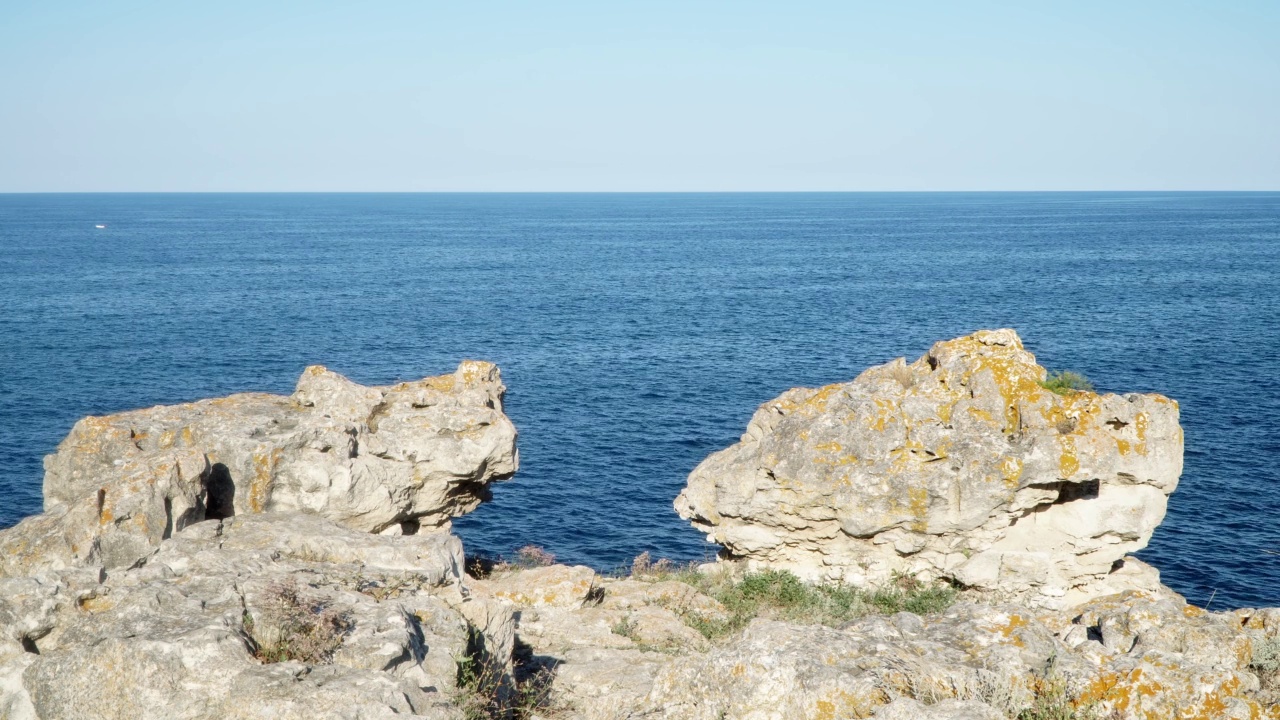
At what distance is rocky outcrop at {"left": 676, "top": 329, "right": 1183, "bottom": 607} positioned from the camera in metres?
23.3

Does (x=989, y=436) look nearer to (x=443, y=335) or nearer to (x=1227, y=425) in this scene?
(x=1227, y=425)

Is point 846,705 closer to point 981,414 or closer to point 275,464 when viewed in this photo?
point 275,464

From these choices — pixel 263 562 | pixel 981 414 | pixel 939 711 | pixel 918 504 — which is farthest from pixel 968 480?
pixel 263 562

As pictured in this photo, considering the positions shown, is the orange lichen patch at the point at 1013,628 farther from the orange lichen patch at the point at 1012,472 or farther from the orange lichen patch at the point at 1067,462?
the orange lichen patch at the point at 1067,462

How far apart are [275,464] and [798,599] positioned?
1194cm

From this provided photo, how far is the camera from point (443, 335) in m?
81.9

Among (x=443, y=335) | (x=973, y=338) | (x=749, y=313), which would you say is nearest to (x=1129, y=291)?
(x=749, y=313)

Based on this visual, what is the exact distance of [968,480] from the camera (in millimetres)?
23328

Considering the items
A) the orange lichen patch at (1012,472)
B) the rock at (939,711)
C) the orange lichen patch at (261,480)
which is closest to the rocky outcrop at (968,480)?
the orange lichen patch at (1012,472)

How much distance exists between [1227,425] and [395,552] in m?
51.1

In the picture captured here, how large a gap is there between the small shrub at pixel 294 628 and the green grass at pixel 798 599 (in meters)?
10.5

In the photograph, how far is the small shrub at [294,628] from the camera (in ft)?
35.6

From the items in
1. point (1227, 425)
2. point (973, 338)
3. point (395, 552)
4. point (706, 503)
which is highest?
point (973, 338)

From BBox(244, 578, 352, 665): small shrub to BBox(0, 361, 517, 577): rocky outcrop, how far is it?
6.91m
